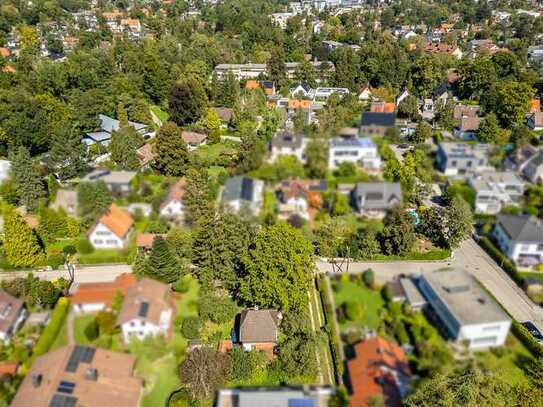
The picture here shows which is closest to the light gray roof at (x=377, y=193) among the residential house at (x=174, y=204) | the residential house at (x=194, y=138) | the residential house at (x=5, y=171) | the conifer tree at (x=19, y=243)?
the residential house at (x=174, y=204)

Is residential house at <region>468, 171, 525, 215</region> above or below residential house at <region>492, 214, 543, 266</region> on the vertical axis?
above

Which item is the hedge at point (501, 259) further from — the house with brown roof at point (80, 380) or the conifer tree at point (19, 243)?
the conifer tree at point (19, 243)

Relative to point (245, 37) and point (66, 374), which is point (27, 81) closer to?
point (245, 37)

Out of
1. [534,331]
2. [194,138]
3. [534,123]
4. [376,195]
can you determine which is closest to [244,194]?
[376,195]

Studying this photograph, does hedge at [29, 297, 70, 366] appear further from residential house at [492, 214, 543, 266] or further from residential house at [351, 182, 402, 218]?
residential house at [492, 214, 543, 266]

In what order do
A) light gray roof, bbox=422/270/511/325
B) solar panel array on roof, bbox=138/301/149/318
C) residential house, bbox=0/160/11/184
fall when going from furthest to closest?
residential house, bbox=0/160/11/184
solar panel array on roof, bbox=138/301/149/318
light gray roof, bbox=422/270/511/325

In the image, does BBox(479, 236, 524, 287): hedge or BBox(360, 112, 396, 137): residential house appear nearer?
BBox(479, 236, 524, 287): hedge

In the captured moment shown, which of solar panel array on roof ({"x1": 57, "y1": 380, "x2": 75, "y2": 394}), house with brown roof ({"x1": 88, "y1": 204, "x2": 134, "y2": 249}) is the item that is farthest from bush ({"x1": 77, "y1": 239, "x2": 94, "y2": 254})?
solar panel array on roof ({"x1": 57, "y1": 380, "x2": 75, "y2": 394})
